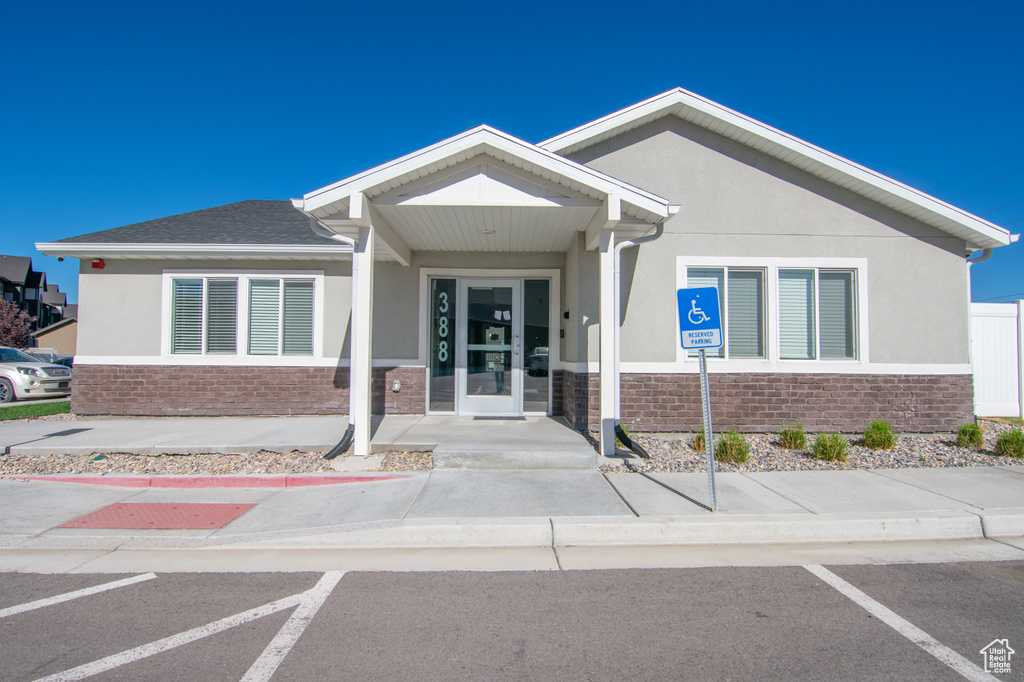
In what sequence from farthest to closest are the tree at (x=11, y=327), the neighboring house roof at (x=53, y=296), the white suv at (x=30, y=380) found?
1. the neighboring house roof at (x=53, y=296)
2. the tree at (x=11, y=327)
3. the white suv at (x=30, y=380)

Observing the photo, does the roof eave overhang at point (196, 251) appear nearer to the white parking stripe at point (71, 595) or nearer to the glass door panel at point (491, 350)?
the glass door panel at point (491, 350)

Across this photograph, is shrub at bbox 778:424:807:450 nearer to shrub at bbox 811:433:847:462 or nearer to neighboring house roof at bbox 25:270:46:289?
shrub at bbox 811:433:847:462

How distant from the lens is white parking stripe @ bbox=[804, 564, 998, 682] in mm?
2879

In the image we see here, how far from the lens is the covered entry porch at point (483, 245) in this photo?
6.68 metres

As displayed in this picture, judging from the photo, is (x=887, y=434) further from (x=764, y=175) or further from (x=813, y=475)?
(x=764, y=175)

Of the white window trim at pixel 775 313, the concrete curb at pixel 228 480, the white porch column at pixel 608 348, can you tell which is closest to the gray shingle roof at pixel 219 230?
the concrete curb at pixel 228 480

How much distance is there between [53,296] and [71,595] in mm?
69928

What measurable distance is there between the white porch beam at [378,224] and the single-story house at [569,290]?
37 mm

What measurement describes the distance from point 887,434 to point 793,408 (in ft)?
4.26

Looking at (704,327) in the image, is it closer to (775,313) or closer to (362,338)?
(362,338)

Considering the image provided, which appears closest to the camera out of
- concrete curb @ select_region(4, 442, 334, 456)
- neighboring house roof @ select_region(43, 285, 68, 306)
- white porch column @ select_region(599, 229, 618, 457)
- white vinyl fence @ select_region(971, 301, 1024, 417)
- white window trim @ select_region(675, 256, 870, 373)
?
white porch column @ select_region(599, 229, 618, 457)

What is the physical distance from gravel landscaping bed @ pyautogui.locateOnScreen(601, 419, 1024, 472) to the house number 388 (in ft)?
11.7

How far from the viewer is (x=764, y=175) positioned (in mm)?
8984

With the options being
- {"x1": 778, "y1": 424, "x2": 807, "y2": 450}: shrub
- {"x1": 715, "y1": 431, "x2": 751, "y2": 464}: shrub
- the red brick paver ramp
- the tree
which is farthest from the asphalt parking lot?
the tree
